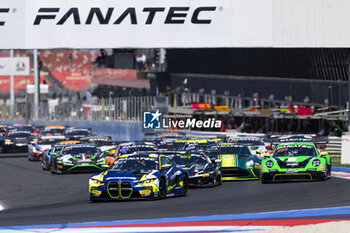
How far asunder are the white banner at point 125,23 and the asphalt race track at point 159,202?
521 centimetres

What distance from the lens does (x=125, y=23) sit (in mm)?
29375

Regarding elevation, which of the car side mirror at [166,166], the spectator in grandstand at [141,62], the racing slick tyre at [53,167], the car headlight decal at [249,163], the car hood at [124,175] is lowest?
the racing slick tyre at [53,167]

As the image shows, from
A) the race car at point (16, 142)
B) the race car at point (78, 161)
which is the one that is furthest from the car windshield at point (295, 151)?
the race car at point (16, 142)

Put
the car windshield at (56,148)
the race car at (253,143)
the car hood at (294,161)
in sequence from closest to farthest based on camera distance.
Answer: the car hood at (294,161), the race car at (253,143), the car windshield at (56,148)

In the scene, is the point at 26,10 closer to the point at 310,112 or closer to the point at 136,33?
the point at 136,33

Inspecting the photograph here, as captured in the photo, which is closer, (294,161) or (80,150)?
(294,161)

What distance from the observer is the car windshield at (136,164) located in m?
20.0

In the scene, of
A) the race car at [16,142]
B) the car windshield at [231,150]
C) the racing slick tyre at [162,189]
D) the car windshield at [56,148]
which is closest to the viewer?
the racing slick tyre at [162,189]

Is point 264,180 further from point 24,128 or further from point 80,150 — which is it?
point 24,128

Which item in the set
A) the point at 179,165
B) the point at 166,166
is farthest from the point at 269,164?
the point at 166,166

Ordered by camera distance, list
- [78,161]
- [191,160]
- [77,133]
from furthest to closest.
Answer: [77,133] < [78,161] < [191,160]

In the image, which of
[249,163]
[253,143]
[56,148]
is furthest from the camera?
[56,148]

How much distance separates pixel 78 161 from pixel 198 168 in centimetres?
865

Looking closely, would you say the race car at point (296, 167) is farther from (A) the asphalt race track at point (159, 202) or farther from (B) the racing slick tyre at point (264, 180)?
(A) the asphalt race track at point (159, 202)
